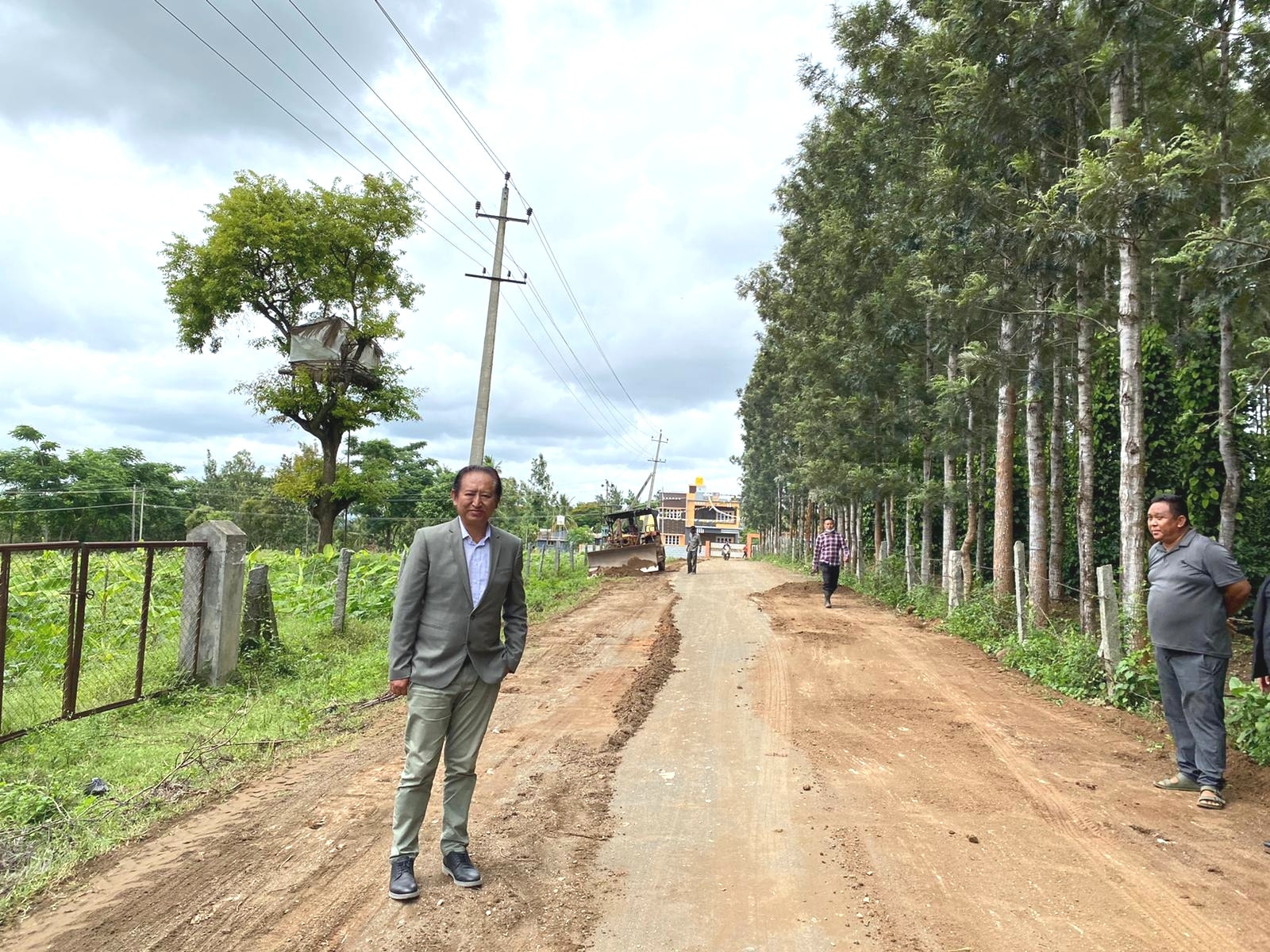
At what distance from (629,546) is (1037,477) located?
61.2ft

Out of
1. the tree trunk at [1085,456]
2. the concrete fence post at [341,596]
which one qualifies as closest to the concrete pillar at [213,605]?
the concrete fence post at [341,596]

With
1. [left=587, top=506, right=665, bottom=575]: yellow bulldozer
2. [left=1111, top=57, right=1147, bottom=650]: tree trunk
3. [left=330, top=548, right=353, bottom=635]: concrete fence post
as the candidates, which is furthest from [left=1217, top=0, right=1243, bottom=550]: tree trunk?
[left=587, top=506, right=665, bottom=575]: yellow bulldozer

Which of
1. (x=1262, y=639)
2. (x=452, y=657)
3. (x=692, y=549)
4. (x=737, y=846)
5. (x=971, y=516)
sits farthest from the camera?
(x=692, y=549)

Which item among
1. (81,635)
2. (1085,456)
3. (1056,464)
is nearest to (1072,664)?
(1085,456)

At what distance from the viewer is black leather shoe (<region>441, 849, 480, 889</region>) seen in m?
3.58

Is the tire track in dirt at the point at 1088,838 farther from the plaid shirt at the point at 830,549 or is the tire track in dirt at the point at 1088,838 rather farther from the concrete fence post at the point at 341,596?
the plaid shirt at the point at 830,549

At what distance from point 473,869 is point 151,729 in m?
4.58

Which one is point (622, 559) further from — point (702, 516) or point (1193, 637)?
point (702, 516)

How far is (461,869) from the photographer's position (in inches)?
142

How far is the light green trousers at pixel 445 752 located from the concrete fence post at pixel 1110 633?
6647 millimetres

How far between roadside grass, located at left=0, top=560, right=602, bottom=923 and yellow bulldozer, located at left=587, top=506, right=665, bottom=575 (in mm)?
18444

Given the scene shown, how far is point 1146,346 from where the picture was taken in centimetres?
1518

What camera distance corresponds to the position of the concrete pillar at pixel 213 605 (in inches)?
316

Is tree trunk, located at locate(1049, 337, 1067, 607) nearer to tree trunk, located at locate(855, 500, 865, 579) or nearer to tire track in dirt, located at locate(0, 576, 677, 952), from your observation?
tire track in dirt, located at locate(0, 576, 677, 952)
